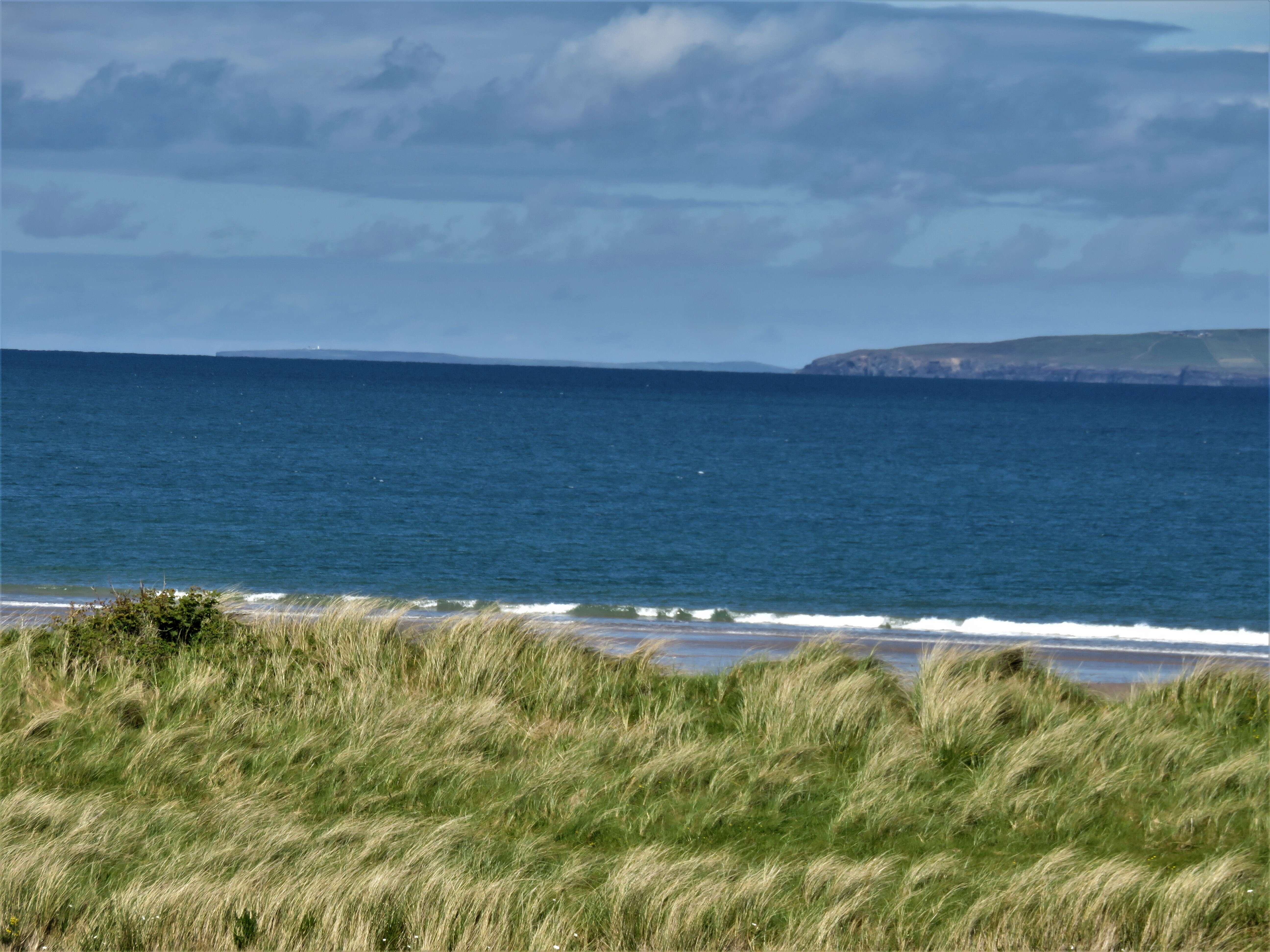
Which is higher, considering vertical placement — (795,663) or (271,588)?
(795,663)

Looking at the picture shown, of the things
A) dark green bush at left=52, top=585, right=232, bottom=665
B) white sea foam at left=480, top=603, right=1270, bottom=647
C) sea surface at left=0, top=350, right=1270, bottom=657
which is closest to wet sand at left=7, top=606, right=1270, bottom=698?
sea surface at left=0, top=350, right=1270, bottom=657

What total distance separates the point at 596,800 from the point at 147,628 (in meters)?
5.33

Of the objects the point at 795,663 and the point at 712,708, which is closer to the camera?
the point at 712,708

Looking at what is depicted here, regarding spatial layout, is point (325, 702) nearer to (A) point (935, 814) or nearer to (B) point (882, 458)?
(A) point (935, 814)

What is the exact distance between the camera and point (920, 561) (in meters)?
34.7

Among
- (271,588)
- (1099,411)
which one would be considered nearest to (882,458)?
(271,588)

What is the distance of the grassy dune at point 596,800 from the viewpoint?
6629mm

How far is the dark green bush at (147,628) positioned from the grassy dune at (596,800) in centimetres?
13

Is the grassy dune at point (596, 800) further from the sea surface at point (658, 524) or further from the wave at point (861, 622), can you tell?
the wave at point (861, 622)

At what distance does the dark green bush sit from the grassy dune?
130 millimetres

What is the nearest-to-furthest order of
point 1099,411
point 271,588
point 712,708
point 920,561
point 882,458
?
point 712,708
point 271,588
point 920,561
point 882,458
point 1099,411

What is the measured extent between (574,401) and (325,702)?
425 ft

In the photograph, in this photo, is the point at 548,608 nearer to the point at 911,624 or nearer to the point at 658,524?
the point at 911,624

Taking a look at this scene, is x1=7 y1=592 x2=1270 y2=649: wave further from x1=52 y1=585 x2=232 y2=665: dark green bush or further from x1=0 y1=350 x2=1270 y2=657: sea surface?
x1=52 y1=585 x2=232 y2=665: dark green bush
